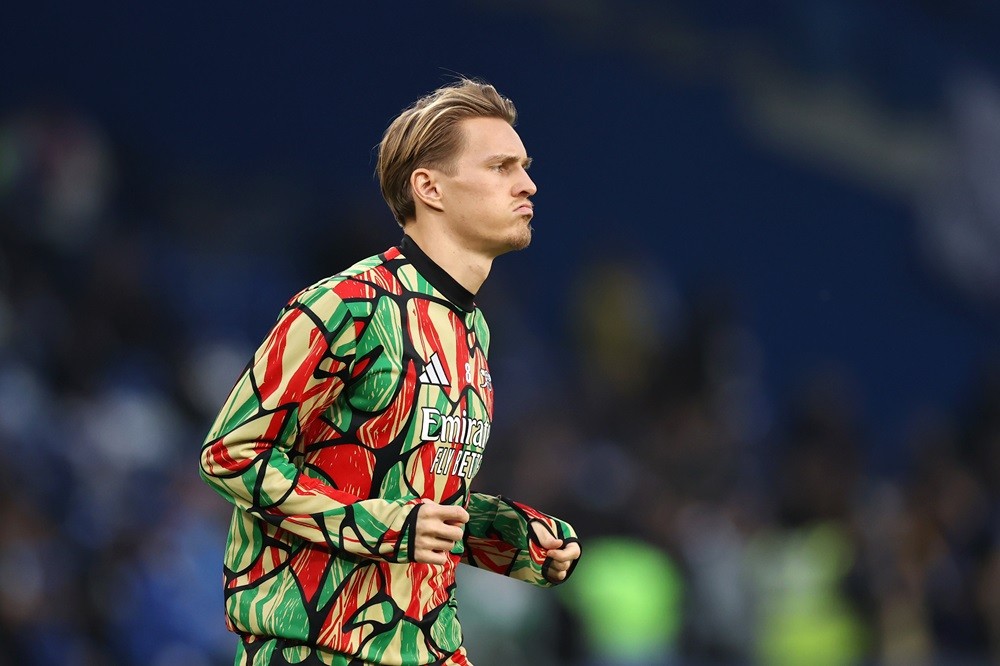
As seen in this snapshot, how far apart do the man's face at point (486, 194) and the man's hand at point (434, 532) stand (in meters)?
0.69

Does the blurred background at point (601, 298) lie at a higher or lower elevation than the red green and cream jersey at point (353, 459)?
higher

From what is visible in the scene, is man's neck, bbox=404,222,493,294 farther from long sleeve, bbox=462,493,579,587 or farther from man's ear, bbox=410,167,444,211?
long sleeve, bbox=462,493,579,587

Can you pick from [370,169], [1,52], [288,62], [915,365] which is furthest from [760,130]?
[1,52]

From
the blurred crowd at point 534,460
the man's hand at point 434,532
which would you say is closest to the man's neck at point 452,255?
the man's hand at point 434,532

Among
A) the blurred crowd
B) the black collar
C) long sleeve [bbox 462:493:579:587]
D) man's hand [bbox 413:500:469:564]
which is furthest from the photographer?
the blurred crowd

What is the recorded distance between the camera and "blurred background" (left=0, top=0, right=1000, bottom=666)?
8.40 meters

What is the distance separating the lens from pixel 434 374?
321cm

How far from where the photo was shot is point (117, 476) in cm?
828

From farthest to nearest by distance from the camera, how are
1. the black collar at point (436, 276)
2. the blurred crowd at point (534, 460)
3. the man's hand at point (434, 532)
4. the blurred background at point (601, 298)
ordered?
1. the blurred background at point (601, 298)
2. the blurred crowd at point (534, 460)
3. the black collar at point (436, 276)
4. the man's hand at point (434, 532)

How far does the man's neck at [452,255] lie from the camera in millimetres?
3363

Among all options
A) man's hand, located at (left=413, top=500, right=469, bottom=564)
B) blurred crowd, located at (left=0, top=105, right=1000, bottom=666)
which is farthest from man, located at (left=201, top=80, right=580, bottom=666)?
blurred crowd, located at (left=0, top=105, right=1000, bottom=666)

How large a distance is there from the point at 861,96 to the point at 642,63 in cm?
256

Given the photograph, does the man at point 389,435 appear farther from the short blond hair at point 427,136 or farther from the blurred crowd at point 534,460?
the blurred crowd at point 534,460

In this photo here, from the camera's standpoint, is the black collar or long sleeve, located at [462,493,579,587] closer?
the black collar
